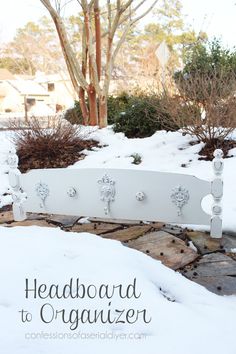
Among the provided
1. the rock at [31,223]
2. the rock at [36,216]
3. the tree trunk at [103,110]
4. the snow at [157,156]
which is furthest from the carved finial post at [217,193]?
the tree trunk at [103,110]

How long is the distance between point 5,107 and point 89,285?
26.1 meters

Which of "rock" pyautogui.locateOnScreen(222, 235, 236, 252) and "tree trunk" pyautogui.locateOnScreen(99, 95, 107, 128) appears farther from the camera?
"tree trunk" pyautogui.locateOnScreen(99, 95, 107, 128)

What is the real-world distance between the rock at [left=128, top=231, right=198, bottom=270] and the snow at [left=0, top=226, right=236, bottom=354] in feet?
0.81

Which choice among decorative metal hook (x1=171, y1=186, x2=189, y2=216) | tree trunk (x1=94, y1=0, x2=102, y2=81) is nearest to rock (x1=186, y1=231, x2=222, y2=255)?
decorative metal hook (x1=171, y1=186, x2=189, y2=216)

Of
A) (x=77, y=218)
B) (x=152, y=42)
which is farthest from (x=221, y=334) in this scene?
(x=152, y=42)

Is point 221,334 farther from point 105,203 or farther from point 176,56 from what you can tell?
point 176,56

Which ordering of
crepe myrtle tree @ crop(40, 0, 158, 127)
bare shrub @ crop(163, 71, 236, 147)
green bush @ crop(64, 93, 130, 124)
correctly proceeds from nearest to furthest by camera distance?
bare shrub @ crop(163, 71, 236, 147) → crepe myrtle tree @ crop(40, 0, 158, 127) → green bush @ crop(64, 93, 130, 124)

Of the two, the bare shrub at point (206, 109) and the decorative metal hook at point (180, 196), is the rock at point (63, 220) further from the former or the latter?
the bare shrub at point (206, 109)

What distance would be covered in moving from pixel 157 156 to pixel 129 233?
2307 millimetres

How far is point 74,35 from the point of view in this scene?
15.7m

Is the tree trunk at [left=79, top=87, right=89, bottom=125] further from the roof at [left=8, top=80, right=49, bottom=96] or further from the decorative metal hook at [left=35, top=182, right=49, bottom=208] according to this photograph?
the roof at [left=8, top=80, right=49, bottom=96]

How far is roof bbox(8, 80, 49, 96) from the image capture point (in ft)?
81.0

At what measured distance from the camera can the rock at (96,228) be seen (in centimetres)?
314

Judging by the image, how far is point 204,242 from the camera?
2.83 m
